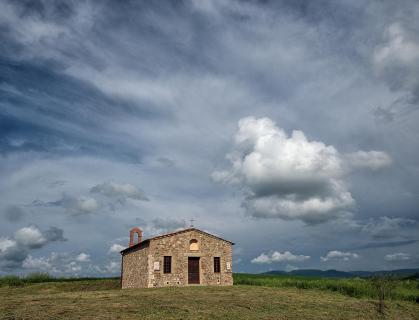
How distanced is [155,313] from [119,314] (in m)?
1.70

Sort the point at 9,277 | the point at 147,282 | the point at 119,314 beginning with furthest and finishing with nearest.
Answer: the point at 9,277 < the point at 147,282 < the point at 119,314

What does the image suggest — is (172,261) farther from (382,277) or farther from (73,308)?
(382,277)

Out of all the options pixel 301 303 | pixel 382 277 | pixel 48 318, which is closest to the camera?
pixel 48 318

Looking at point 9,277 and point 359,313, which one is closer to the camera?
point 359,313

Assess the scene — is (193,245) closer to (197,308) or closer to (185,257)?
(185,257)

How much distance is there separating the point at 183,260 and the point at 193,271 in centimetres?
151

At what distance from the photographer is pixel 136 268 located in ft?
124

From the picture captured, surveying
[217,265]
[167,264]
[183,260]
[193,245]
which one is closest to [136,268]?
[167,264]

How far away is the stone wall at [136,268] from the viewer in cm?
3478

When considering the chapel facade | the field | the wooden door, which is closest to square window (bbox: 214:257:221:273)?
the chapel facade

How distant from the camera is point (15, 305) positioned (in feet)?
69.5

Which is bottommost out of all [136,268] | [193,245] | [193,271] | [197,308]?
[197,308]


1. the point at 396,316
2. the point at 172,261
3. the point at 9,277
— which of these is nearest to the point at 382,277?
the point at 396,316

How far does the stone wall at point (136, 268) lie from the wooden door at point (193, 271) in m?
4.00
